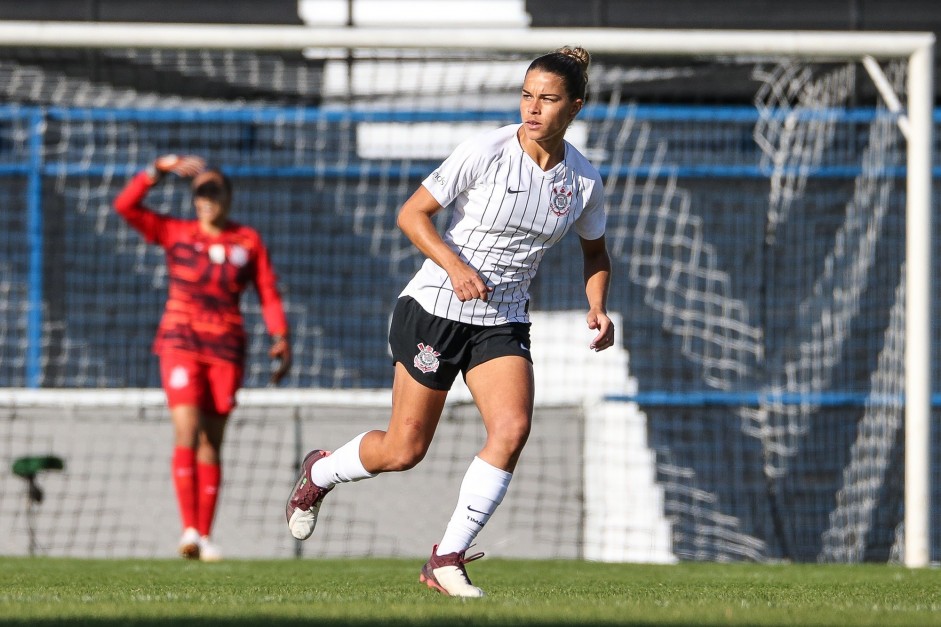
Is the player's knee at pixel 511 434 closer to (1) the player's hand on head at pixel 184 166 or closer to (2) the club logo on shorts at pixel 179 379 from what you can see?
(2) the club logo on shorts at pixel 179 379

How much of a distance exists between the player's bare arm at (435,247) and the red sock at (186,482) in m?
3.17

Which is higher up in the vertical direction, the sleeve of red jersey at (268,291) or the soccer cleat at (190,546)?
the sleeve of red jersey at (268,291)

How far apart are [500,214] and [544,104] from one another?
0.41m

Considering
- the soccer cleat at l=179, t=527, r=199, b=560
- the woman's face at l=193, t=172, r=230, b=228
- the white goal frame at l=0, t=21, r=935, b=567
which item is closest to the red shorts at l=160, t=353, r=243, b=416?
the soccer cleat at l=179, t=527, r=199, b=560

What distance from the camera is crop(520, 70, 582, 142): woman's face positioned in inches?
181

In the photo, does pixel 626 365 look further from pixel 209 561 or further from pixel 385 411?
pixel 209 561

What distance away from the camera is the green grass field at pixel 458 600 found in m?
3.74

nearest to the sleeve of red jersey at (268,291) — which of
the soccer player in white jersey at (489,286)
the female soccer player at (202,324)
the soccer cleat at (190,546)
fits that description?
the female soccer player at (202,324)

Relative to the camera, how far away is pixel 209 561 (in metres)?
7.21

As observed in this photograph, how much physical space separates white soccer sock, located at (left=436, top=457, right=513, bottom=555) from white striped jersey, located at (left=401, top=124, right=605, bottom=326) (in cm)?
54

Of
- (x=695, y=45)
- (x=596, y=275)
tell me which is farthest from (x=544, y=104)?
(x=695, y=45)

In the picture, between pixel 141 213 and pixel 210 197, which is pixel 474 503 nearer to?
pixel 210 197

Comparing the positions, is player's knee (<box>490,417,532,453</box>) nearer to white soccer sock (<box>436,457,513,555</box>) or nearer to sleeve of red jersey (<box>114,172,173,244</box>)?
white soccer sock (<box>436,457,513,555</box>)

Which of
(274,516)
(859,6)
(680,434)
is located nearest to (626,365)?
(680,434)
